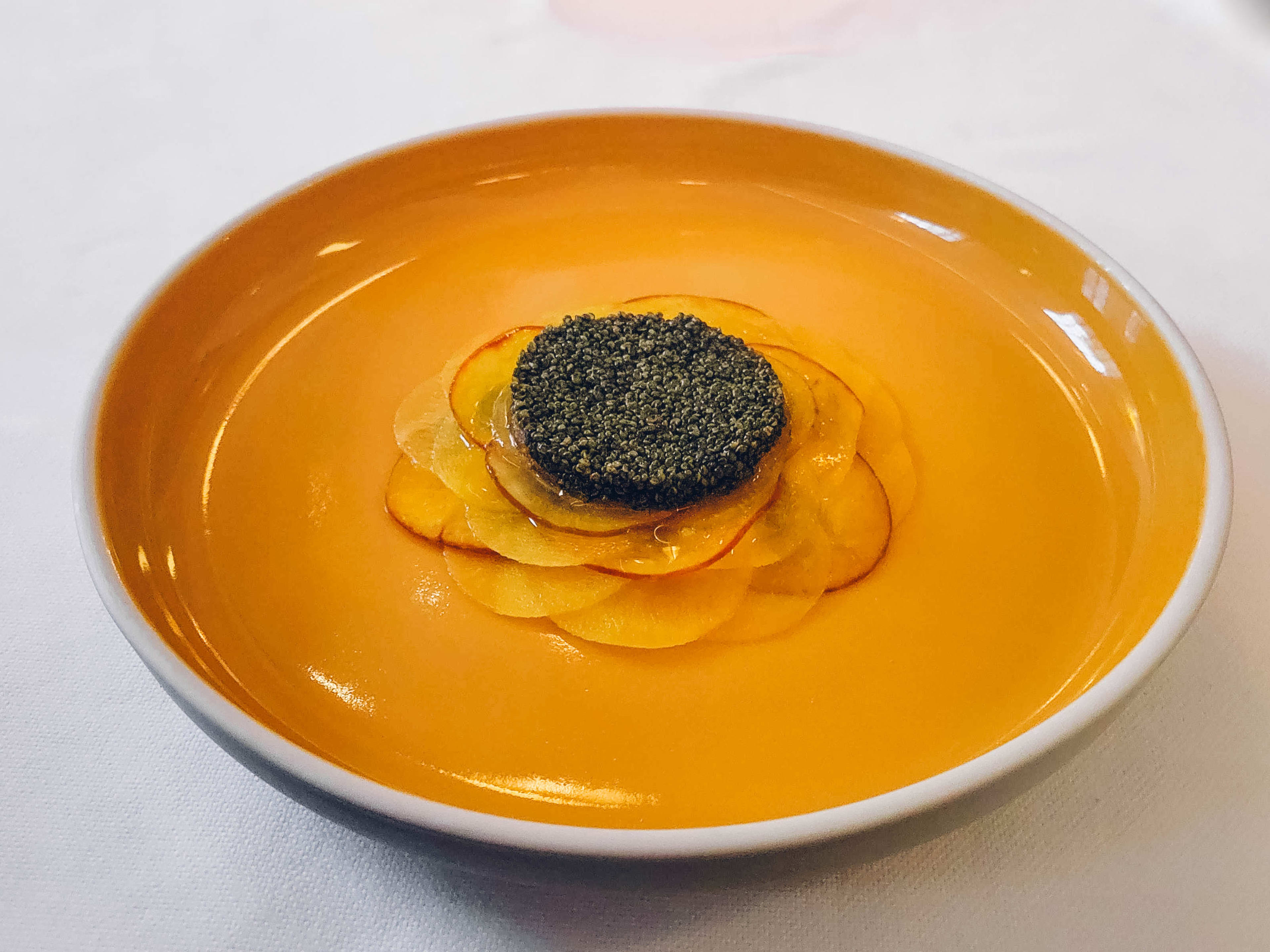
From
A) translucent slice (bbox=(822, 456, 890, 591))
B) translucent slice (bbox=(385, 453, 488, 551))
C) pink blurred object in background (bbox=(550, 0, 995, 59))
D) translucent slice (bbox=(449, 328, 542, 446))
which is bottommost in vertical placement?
translucent slice (bbox=(385, 453, 488, 551))

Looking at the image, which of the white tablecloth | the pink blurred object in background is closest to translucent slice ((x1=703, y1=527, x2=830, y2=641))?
the white tablecloth

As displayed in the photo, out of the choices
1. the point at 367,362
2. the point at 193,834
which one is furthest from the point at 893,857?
the point at 367,362

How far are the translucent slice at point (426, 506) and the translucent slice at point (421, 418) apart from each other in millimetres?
21

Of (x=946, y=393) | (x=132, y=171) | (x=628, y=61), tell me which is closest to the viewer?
(x=946, y=393)

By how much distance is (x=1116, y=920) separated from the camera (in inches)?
46.9

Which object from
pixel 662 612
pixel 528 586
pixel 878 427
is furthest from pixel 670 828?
pixel 878 427

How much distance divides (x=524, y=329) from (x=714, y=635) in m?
0.73

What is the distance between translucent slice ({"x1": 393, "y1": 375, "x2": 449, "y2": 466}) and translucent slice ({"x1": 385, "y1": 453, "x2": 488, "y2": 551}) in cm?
2

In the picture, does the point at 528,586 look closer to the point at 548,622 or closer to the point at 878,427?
the point at 548,622

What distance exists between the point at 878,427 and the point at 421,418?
84 cm

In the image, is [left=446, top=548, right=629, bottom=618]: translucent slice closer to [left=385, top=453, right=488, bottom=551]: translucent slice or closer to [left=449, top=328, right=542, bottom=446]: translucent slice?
[left=385, top=453, right=488, bottom=551]: translucent slice

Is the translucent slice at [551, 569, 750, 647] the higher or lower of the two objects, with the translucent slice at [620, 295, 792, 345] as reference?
lower

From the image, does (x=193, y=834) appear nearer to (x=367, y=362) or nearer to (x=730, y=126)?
(x=367, y=362)

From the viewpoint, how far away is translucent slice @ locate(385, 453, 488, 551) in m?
1.47
